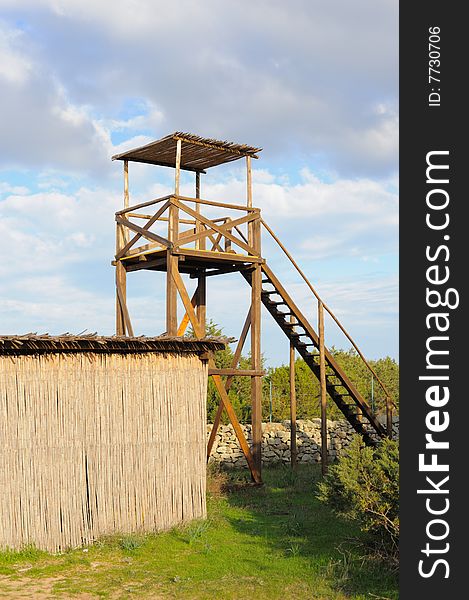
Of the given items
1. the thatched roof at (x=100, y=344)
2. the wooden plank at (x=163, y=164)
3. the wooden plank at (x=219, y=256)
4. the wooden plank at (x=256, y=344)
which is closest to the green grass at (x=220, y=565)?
the thatched roof at (x=100, y=344)

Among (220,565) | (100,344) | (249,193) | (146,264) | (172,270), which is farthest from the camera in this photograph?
(249,193)

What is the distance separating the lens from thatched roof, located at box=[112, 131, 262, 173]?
16984 millimetres

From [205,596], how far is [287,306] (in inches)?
401

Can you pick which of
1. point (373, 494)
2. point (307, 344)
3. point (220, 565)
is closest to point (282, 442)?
point (307, 344)

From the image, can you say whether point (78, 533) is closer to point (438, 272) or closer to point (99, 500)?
point (99, 500)

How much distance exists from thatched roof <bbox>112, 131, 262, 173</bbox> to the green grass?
7807 millimetres

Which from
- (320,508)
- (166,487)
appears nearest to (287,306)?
(320,508)

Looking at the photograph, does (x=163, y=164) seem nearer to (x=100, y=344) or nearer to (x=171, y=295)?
(x=171, y=295)

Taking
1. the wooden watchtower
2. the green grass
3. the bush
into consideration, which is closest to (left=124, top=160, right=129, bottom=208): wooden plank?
the wooden watchtower

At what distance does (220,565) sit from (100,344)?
3961 mm

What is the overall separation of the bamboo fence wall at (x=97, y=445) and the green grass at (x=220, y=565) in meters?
0.41

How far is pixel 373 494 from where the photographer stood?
35.4 ft

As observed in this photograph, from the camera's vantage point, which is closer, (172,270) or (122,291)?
(172,270)

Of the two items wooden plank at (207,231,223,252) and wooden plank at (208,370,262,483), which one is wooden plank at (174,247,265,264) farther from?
wooden plank at (208,370,262,483)
